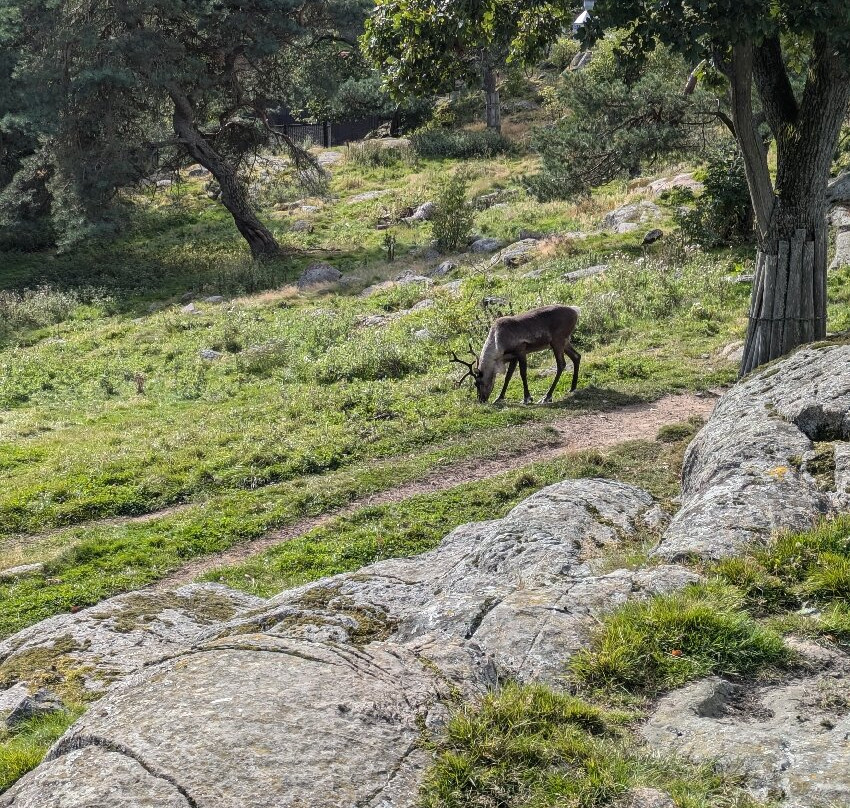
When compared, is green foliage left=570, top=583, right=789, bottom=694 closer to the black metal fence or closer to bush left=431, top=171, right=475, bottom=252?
bush left=431, top=171, right=475, bottom=252

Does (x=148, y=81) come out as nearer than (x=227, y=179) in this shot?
Yes

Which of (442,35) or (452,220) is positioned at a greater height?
(442,35)

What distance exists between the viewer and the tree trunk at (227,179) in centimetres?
3678

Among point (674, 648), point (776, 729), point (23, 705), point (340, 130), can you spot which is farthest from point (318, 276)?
point (340, 130)

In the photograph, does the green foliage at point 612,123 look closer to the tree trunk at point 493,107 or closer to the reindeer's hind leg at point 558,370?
the reindeer's hind leg at point 558,370

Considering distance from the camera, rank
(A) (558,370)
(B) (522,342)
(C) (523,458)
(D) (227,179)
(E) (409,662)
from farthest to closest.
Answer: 1. (D) (227,179)
2. (A) (558,370)
3. (B) (522,342)
4. (C) (523,458)
5. (E) (409,662)

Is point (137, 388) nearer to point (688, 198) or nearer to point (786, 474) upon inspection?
point (786, 474)

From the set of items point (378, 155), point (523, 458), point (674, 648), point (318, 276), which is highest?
point (378, 155)

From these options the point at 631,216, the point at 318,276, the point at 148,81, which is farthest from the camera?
the point at 148,81

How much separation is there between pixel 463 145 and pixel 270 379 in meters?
32.6

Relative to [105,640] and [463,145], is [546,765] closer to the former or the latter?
[105,640]

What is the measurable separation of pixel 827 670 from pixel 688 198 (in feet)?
87.0

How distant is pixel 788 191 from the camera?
12.6 meters

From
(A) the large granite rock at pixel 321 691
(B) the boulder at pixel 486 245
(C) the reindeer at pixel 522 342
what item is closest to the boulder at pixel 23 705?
(A) the large granite rock at pixel 321 691
